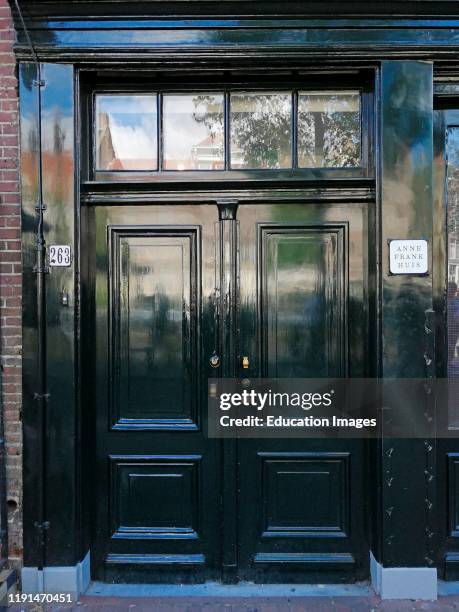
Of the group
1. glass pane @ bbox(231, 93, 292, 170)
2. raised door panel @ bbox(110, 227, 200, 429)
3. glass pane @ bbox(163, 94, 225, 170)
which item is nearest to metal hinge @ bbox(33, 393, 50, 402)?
raised door panel @ bbox(110, 227, 200, 429)

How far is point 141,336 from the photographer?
11.7 feet

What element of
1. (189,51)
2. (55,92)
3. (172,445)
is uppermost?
(189,51)

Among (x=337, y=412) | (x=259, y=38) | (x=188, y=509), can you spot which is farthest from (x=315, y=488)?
(x=259, y=38)

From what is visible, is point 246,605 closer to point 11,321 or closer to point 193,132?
point 11,321

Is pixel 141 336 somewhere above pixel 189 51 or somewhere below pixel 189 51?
below

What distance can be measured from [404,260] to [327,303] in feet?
1.98

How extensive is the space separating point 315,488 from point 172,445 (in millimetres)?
1089

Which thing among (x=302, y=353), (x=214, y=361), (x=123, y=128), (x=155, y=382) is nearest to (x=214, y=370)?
(x=214, y=361)

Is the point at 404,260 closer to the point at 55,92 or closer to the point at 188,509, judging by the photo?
the point at 188,509

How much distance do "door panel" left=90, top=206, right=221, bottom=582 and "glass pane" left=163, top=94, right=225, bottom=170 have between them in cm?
34

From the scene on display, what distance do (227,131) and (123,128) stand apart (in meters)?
0.76

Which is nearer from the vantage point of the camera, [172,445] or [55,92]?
[55,92]

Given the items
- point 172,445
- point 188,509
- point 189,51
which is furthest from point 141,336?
point 189,51

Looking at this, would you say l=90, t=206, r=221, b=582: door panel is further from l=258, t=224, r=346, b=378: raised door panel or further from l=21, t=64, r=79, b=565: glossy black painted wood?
l=258, t=224, r=346, b=378: raised door panel
